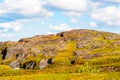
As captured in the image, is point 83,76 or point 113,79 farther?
point 83,76

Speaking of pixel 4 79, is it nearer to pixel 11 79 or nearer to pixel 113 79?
pixel 11 79

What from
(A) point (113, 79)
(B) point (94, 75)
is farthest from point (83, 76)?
(A) point (113, 79)

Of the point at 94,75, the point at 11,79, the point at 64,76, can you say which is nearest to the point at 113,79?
the point at 94,75

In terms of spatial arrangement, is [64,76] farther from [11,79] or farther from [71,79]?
[11,79]

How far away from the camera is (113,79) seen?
59.8 m

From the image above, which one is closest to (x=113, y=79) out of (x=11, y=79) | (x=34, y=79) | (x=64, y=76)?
(x=64, y=76)

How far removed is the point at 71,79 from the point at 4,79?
46.9ft

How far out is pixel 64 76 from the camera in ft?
212

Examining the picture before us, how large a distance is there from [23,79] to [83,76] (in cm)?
1307

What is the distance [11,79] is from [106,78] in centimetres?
2025

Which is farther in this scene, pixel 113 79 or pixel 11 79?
pixel 11 79

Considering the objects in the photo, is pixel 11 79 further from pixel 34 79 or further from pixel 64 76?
pixel 64 76

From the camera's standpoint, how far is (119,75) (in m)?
62.9

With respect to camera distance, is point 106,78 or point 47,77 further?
point 47,77
